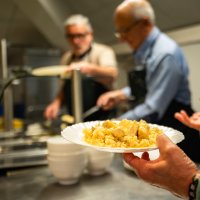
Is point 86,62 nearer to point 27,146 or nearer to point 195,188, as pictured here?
point 27,146

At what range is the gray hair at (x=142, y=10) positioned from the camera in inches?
43.3

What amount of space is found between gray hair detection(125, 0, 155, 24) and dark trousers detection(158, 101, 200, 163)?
35 centimetres

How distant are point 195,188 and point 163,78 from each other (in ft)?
2.04

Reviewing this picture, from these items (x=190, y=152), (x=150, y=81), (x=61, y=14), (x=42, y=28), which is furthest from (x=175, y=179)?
(x=42, y=28)

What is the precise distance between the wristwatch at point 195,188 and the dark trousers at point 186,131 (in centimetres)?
21

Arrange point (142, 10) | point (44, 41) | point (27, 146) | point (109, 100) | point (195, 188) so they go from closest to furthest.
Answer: point (195, 188) < point (27, 146) < point (142, 10) < point (109, 100) < point (44, 41)

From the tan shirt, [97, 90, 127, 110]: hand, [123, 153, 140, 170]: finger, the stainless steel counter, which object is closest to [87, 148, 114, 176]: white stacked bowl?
the stainless steel counter

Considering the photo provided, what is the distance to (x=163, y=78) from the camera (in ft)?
3.39

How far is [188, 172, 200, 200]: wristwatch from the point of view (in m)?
0.45

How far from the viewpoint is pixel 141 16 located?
1.14 metres

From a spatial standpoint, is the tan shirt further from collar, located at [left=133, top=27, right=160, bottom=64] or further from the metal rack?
the metal rack

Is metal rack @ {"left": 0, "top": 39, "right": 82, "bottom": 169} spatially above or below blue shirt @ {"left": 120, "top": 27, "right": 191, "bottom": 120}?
below

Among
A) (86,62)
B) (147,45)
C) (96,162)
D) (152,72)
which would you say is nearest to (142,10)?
(147,45)

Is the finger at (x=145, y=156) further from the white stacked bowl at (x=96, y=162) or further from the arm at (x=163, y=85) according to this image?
the arm at (x=163, y=85)
